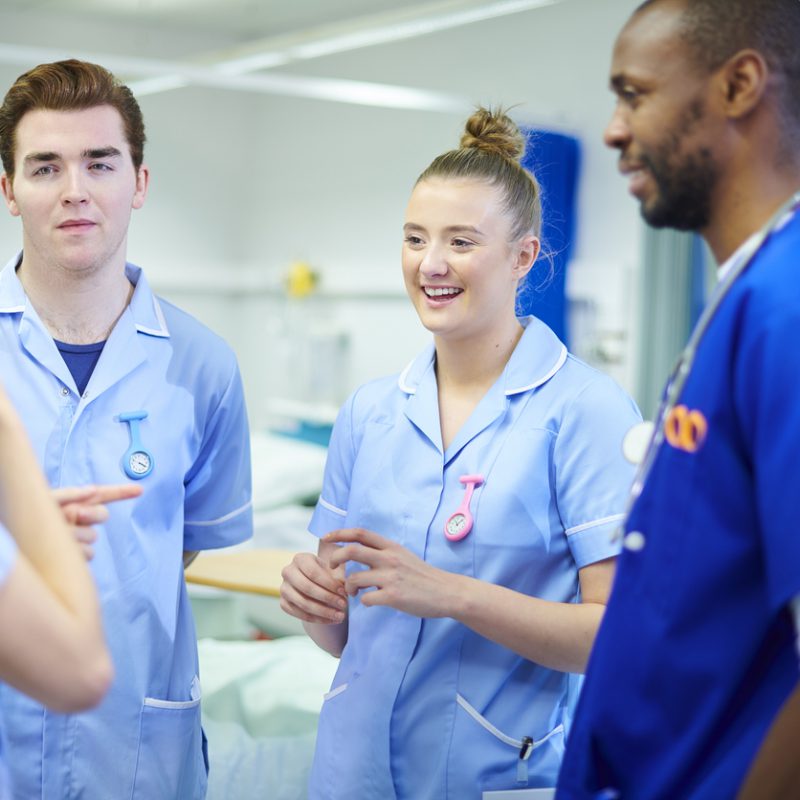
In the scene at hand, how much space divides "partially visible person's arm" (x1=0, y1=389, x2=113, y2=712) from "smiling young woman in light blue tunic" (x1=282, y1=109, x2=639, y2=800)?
0.55 m

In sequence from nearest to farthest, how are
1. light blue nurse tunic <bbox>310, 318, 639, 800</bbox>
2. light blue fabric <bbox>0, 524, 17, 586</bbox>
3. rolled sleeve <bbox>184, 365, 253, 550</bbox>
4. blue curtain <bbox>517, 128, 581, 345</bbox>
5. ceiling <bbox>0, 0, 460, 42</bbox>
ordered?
light blue fabric <bbox>0, 524, 17, 586</bbox> < light blue nurse tunic <bbox>310, 318, 639, 800</bbox> < rolled sleeve <bbox>184, 365, 253, 550</bbox> < blue curtain <bbox>517, 128, 581, 345</bbox> < ceiling <bbox>0, 0, 460, 42</bbox>

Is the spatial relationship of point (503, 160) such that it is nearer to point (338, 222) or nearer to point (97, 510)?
point (97, 510)

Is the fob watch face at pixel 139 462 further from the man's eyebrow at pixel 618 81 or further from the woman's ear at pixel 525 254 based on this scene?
the man's eyebrow at pixel 618 81

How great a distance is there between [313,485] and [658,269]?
67.6 inches

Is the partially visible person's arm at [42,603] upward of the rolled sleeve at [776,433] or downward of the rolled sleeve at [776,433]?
downward

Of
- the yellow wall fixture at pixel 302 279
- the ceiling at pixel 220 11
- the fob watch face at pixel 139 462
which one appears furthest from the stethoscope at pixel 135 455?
the yellow wall fixture at pixel 302 279

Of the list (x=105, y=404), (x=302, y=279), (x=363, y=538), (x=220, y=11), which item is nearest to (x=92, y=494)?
(x=363, y=538)

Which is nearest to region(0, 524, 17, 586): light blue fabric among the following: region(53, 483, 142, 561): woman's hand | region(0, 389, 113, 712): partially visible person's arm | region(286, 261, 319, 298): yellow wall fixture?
region(0, 389, 113, 712): partially visible person's arm

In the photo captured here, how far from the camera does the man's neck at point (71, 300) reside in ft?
5.84

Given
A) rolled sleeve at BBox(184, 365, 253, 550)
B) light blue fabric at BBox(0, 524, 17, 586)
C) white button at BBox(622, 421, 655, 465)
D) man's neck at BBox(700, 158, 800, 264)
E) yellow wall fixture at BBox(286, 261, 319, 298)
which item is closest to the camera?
light blue fabric at BBox(0, 524, 17, 586)

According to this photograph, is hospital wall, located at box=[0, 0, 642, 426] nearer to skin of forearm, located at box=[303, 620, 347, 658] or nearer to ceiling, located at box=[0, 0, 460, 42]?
ceiling, located at box=[0, 0, 460, 42]

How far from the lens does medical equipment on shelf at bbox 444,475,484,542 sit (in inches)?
63.4

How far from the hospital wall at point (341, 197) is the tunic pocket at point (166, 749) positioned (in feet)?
10.9

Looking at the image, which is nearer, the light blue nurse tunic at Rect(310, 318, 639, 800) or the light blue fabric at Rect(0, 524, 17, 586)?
the light blue fabric at Rect(0, 524, 17, 586)
